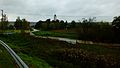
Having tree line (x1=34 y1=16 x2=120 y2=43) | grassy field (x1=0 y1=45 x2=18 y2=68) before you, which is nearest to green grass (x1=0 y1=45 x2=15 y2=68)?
grassy field (x1=0 y1=45 x2=18 y2=68)

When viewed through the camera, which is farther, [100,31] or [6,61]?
[100,31]

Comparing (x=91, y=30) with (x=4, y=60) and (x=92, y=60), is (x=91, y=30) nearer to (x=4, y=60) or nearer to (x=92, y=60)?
(x=92, y=60)

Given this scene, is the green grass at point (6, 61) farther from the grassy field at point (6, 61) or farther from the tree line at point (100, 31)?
the tree line at point (100, 31)

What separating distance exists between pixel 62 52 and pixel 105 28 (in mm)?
34061

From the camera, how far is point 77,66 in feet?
75.2

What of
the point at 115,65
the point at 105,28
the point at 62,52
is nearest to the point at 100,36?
the point at 105,28

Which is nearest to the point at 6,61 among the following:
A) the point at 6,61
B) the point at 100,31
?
the point at 6,61

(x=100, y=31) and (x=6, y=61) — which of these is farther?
(x=100, y=31)

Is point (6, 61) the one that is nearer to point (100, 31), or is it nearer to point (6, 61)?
point (6, 61)

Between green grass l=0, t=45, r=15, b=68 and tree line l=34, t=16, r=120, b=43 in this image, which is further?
tree line l=34, t=16, r=120, b=43

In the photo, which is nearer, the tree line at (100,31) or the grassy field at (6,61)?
the grassy field at (6,61)

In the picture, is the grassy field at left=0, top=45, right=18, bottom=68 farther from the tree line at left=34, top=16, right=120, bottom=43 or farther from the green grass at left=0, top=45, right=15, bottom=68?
the tree line at left=34, top=16, right=120, bottom=43

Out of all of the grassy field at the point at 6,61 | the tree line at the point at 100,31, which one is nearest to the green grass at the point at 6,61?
the grassy field at the point at 6,61

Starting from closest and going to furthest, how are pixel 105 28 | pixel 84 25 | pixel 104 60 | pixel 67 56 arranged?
pixel 104 60 → pixel 67 56 → pixel 105 28 → pixel 84 25
